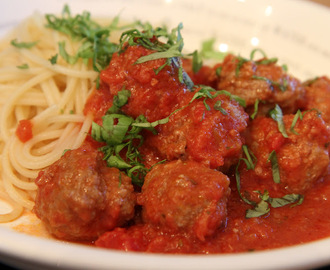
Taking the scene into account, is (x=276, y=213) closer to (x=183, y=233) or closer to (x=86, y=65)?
(x=183, y=233)

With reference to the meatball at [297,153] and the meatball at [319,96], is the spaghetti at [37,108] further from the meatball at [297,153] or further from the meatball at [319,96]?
the meatball at [319,96]

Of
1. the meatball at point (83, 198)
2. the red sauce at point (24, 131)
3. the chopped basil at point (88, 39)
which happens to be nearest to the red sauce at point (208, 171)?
the meatball at point (83, 198)

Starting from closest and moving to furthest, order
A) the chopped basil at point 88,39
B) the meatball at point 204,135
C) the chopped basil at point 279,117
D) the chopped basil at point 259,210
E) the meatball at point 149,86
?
the meatball at point 204,135, the chopped basil at point 259,210, the meatball at point 149,86, the chopped basil at point 279,117, the chopped basil at point 88,39

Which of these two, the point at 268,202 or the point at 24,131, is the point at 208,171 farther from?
the point at 24,131

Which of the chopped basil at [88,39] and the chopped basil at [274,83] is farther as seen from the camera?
the chopped basil at [88,39]

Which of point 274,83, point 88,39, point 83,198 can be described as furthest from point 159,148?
point 88,39

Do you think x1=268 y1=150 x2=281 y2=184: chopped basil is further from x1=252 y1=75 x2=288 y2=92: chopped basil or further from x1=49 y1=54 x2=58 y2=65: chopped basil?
x1=49 y1=54 x2=58 y2=65: chopped basil

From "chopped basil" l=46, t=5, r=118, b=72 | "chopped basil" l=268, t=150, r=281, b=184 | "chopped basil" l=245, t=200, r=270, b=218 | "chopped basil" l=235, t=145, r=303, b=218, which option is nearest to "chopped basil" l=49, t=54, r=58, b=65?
"chopped basil" l=46, t=5, r=118, b=72
